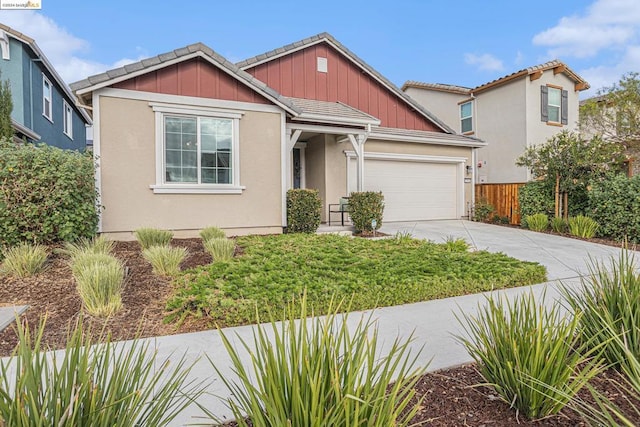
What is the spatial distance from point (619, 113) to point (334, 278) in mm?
14718

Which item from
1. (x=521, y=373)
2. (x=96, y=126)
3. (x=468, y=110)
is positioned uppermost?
(x=468, y=110)

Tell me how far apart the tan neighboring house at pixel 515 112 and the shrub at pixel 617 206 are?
19.2 feet

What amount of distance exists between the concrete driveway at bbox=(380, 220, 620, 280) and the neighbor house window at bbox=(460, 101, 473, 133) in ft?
23.7

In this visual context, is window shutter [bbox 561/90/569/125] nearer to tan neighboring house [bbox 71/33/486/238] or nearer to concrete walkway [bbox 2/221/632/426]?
tan neighboring house [bbox 71/33/486/238]

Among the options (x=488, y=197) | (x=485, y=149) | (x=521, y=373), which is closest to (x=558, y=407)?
(x=521, y=373)

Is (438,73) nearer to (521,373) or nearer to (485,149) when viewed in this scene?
(485,149)

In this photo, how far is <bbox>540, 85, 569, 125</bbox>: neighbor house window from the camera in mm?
15867

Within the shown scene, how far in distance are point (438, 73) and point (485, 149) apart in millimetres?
9134

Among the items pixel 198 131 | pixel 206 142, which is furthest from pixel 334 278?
pixel 198 131

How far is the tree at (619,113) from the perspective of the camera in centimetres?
1348

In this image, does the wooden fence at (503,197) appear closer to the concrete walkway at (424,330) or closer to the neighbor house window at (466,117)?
the neighbor house window at (466,117)

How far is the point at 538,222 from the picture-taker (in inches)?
443

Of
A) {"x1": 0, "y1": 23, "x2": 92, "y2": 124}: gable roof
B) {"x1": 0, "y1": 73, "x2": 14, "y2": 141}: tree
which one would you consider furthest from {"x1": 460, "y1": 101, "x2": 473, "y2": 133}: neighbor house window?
{"x1": 0, "y1": 73, "x2": 14, "y2": 141}: tree

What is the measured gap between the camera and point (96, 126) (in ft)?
25.3
